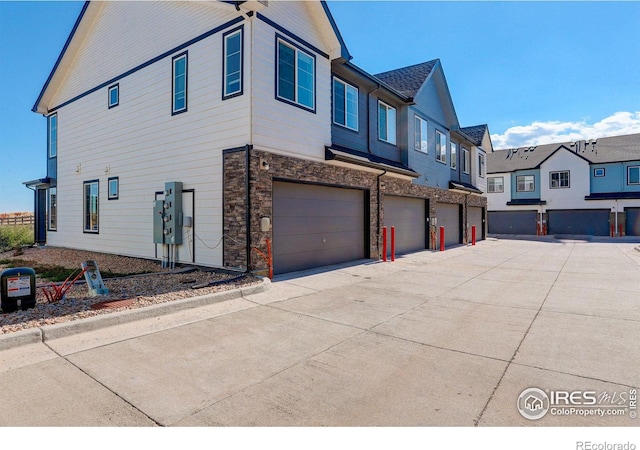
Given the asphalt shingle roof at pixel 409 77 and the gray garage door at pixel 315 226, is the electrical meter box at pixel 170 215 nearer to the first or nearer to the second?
the gray garage door at pixel 315 226

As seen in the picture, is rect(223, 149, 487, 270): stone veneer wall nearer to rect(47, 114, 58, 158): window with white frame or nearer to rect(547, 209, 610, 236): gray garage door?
rect(47, 114, 58, 158): window with white frame

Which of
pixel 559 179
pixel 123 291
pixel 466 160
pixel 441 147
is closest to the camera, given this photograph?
pixel 123 291

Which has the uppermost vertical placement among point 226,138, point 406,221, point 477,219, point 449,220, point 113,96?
point 113,96

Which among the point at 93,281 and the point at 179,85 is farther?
the point at 179,85

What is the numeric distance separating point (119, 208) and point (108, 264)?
240 centimetres

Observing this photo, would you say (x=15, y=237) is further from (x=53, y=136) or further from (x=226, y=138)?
(x=226, y=138)

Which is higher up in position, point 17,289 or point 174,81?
point 174,81

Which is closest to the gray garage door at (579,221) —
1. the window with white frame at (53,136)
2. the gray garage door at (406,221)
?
the gray garage door at (406,221)

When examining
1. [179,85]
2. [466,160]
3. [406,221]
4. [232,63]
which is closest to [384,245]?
[406,221]

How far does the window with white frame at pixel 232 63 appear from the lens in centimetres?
870

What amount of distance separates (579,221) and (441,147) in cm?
1897

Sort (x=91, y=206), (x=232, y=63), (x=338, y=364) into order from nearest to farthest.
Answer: (x=338, y=364) < (x=232, y=63) < (x=91, y=206)

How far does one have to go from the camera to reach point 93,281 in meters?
6.61

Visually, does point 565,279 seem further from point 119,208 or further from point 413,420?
point 119,208
